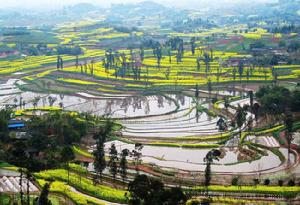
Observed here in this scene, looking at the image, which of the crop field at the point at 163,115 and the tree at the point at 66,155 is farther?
the tree at the point at 66,155

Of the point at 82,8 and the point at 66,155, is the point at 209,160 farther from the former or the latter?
Result: the point at 82,8

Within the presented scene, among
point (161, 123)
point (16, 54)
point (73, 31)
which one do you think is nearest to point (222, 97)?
point (161, 123)

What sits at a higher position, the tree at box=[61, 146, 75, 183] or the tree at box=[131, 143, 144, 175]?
the tree at box=[61, 146, 75, 183]

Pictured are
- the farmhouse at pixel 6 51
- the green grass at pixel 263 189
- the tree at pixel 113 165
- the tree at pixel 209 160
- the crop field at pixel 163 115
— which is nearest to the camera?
the green grass at pixel 263 189

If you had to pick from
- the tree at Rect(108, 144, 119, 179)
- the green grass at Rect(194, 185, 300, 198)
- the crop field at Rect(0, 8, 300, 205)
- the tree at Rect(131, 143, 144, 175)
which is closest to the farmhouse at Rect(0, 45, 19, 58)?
the crop field at Rect(0, 8, 300, 205)

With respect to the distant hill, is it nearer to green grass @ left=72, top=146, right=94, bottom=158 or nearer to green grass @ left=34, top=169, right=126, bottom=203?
green grass @ left=72, top=146, right=94, bottom=158

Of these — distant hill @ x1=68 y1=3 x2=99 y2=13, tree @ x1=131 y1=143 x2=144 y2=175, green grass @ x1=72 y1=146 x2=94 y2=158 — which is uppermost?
distant hill @ x1=68 y1=3 x2=99 y2=13

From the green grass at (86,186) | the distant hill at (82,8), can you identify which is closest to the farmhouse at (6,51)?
the green grass at (86,186)

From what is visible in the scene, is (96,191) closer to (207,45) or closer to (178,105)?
(178,105)

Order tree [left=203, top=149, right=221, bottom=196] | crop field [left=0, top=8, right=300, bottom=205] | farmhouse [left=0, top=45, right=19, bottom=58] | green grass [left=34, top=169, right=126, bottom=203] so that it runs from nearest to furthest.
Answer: green grass [left=34, top=169, right=126, bottom=203], tree [left=203, top=149, right=221, bottom=196], crop field [left=0, top=8, right=300, bottom=205], farmhouse [left=0, top=45, right=19, bottom=58]

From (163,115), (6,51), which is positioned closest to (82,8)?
(6,51)

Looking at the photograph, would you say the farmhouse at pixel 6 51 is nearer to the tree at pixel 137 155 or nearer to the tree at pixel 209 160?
the tree at pixel 137 155

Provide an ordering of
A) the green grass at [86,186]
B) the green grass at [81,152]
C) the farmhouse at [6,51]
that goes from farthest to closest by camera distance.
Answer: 1. the farmhouse at [6,51]
2. the green grass at [81,152]
3. the green grass at [86,186]
